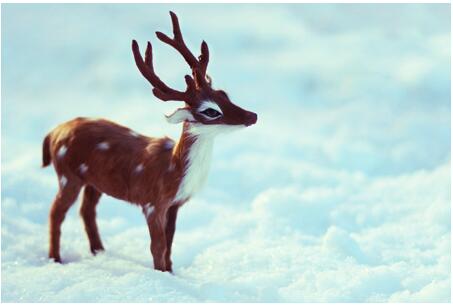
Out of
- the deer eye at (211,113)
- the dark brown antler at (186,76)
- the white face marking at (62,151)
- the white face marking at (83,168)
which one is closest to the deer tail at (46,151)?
the white face marking at (62,151)

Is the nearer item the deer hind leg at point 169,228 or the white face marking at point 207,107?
the white face marking at point 207,107

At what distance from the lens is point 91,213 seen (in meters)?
4.52

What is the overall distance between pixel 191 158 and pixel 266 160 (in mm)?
2444

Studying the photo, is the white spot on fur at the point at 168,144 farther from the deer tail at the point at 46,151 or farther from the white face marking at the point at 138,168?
the deer tail at the point at 46,151

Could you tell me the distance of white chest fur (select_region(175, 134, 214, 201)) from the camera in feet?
13.0

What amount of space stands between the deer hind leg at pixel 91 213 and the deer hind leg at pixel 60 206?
19 centimetres

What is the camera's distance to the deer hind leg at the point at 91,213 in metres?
4.52

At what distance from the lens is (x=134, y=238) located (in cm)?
500

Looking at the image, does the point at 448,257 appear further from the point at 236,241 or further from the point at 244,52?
the point at 244,52

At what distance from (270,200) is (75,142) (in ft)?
5.48

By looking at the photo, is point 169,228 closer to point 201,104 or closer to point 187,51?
point 201,104

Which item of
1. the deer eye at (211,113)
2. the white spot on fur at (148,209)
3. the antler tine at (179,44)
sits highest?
the antler tine at (179,44)

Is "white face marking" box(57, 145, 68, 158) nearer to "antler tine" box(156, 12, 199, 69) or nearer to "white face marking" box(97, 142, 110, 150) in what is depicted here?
"white face marking" box(97, 142, 110, 150)

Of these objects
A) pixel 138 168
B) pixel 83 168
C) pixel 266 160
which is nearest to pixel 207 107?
pixel 138 168
